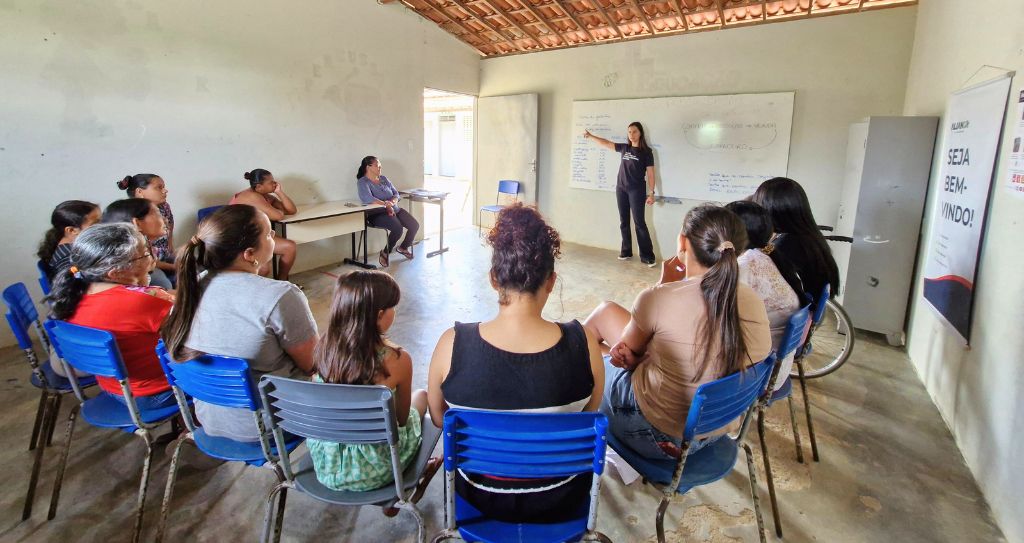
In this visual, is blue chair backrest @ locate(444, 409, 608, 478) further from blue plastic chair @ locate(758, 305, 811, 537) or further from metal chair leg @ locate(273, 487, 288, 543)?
blue plastic chair @ locate(758, 305, 811, 537)

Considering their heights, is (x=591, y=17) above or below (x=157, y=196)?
above

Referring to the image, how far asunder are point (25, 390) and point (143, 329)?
1.63m

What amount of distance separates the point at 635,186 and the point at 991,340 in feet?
12.7

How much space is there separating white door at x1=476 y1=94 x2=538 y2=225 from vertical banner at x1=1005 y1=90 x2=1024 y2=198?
4.98 m

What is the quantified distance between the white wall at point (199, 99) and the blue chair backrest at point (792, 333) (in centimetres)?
442

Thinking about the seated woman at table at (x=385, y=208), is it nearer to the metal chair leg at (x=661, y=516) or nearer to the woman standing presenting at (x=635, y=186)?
the woman standing presenting at (x=635, y=186)

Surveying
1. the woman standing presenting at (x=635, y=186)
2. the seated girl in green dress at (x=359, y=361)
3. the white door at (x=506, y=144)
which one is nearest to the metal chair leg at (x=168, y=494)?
the seated girl in green dress at (x=359, y=361)

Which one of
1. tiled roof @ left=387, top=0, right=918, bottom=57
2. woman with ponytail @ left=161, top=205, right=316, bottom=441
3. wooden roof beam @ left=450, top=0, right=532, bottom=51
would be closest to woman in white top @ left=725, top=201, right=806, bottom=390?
woman with ponytail @ left=161, top=205, right=316, bottom=441

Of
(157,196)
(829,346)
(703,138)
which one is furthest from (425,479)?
(703,138)

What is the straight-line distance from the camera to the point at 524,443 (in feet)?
3.87

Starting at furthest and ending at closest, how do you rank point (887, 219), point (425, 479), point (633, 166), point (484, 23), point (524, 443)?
point (484, 23) < point (633, 166) < point (887, 219) < point (425, 479) < point (524, 443)

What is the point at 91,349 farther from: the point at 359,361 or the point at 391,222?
the point at 391,222

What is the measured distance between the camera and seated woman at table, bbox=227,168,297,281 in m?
4.27

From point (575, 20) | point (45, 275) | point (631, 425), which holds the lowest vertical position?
point (631, 425)
